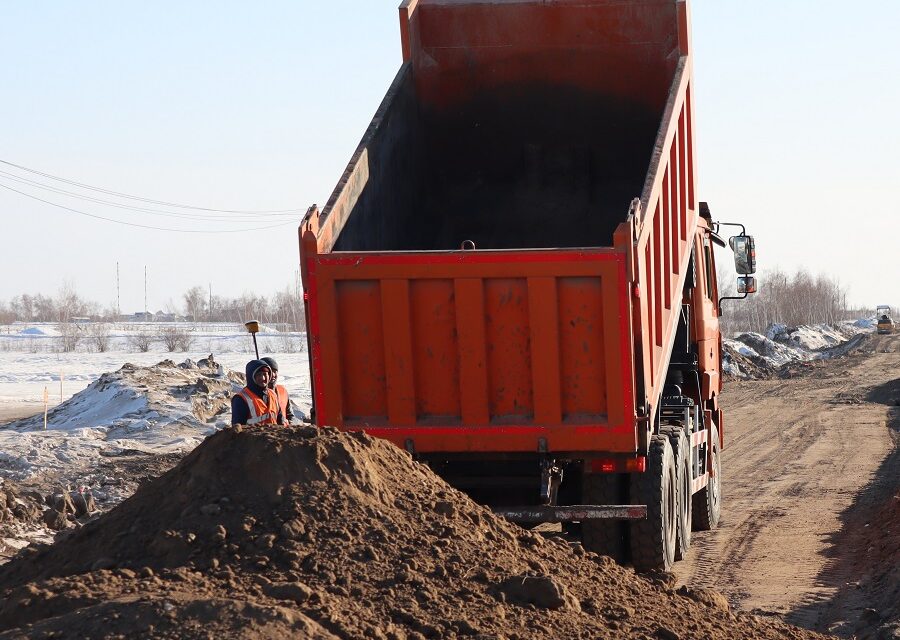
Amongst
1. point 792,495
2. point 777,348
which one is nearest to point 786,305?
point 777,348

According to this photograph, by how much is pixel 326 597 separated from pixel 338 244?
393 cm

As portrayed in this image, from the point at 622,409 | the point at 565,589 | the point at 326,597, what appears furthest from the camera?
the point at 622,409

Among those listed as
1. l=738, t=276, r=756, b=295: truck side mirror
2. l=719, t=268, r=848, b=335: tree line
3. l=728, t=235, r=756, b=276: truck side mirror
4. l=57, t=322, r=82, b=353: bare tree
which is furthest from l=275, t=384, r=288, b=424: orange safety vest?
l=719, t=268, r=848, b=335: tree line

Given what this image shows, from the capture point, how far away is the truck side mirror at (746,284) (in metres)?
Answer: 12.1

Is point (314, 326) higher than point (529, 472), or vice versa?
point (314, 326)

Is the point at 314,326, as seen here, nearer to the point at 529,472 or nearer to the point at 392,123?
the point at 529,472

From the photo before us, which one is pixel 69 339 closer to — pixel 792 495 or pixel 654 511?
pixel 792 495

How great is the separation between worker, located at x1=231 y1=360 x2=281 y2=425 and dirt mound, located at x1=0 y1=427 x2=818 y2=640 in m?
1.54

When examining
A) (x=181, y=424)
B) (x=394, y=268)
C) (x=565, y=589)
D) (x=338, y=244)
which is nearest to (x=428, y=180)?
(x=338, y=244)

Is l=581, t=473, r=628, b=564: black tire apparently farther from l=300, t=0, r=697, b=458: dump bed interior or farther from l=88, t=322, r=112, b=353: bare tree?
l=88, t=322, r=112, b=353: bare tree

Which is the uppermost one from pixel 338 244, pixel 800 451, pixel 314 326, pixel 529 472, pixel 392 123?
pixel 392 123

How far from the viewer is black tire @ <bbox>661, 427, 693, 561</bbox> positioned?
9328 millimetres

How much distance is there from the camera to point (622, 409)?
7.93 meters

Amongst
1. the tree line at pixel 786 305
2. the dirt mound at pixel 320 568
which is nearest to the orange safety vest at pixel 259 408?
the dirt mound at pixel 320 568
